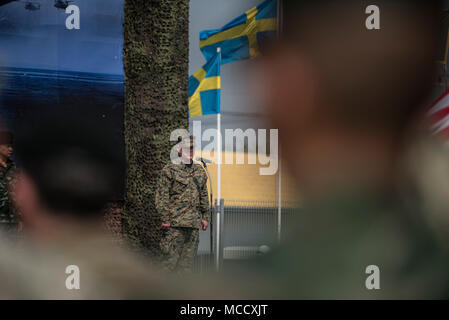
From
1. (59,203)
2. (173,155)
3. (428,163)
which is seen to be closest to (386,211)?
(428,163)

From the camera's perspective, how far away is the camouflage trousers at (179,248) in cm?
507

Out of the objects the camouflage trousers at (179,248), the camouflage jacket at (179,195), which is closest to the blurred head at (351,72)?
the camouflage jacket at (179,195)

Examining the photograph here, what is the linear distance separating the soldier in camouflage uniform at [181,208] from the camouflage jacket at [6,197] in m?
1.49

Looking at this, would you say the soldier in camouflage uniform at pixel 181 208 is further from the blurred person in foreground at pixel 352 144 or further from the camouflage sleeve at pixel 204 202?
the blurred person in foreground at pixel 352 144

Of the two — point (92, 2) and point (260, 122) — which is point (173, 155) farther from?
point (260, 122)

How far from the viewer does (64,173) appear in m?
6.95

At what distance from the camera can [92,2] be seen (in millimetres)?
7453

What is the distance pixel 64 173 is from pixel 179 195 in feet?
8.28

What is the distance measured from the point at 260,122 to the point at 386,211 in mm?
4961

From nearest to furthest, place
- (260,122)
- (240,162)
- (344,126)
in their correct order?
1. (344,126)
2. (260,122)
3. (240,162)

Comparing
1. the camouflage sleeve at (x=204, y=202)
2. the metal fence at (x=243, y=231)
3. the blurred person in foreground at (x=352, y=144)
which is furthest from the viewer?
the metal fence at (x=243, y=231)

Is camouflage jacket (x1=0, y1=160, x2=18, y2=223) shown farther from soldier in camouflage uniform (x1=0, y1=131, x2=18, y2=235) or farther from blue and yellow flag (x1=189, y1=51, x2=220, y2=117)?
blue and yellow flag (x1=189, y1=51, x2=220, y2=117)

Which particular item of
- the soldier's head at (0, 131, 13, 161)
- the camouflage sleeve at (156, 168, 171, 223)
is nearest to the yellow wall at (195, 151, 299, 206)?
the camouflage sleeve at (156, 168, 171, 223)

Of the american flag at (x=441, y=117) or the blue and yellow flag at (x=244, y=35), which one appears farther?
the blue and yellow flag at (x=244, y=35)
